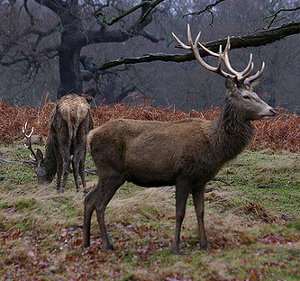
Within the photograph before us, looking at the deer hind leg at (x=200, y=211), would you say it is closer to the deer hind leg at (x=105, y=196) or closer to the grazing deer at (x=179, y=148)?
the grazing deer at (x=179, y=148)

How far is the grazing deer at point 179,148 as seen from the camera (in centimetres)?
646

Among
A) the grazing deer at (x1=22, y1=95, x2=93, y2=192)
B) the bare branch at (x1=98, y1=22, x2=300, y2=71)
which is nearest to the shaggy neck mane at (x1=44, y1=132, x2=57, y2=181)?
the grazing deer at (x1=22, y1=95, x2=93, y2=192)

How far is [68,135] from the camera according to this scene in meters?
9.26

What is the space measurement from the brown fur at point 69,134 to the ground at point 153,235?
1.27ft

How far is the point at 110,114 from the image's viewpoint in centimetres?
1669

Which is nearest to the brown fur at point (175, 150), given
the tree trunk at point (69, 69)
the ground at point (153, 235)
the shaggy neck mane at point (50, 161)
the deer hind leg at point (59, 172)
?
the ground at point (153, 235)

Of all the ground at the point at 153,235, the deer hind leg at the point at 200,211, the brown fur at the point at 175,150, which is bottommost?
the ground at the point at 153,235

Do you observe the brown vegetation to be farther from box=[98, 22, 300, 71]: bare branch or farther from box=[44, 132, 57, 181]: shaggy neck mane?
box=[44, 132, 57, 181]: shaggy neck mane

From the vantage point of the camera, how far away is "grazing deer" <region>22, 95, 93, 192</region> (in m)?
9.19

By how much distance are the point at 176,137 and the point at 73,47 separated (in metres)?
22.1

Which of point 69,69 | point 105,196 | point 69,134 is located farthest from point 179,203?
point 69,69

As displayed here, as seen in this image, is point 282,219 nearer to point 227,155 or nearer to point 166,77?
point 227,155

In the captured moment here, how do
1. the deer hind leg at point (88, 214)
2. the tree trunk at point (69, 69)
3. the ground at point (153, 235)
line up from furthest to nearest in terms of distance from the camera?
the tree trunk at point (69, 69) → the deer hind leg at point (88, 214) → the ground at point (153, 235)

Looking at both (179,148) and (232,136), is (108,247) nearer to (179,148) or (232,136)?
(179,148)
